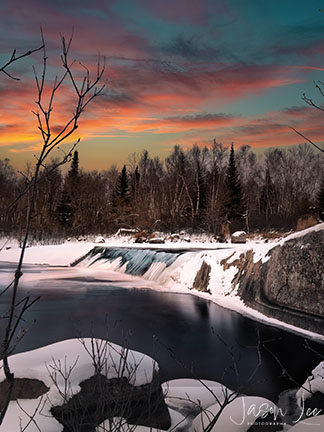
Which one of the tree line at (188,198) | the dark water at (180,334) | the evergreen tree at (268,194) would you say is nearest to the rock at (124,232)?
the tree line at (188,198)

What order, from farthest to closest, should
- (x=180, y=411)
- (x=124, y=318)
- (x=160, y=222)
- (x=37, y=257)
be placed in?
(x=160, y=222) < (x=37, y=257) < (x=124, y=318) < (x=180, y=411)

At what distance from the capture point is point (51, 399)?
3.08 metres

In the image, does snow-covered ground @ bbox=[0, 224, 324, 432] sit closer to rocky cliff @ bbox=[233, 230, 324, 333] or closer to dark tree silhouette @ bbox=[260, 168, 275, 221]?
rocky cliff @ bbox=[233, 230, 324, 333]

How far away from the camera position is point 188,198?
40281 mm

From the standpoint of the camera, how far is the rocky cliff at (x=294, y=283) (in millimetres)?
7023

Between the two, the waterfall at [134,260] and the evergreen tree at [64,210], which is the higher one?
the evergreen tree at [64,210]

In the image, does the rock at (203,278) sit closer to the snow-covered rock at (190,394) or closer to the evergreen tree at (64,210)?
the snow-covered rock at (190,394)

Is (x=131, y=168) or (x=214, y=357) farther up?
(x=131, y=168)

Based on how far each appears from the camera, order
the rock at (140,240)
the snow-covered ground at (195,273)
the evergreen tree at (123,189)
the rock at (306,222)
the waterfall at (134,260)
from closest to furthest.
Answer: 1. the snow-covered ground at (195,273)
2. the waterfall at (134,260)
3. the rock at (306,222)
4. the rock at (140,240)
5. the evergreen tree at (123,189)

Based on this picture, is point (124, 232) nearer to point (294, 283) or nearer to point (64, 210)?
point (64, 210)

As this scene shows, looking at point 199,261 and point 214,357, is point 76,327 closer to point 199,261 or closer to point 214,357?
point 214,357

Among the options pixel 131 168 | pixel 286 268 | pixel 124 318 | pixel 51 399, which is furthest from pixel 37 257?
pixel 131 168

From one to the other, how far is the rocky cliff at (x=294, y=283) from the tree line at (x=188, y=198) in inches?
741

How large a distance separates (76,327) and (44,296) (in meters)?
3.69
